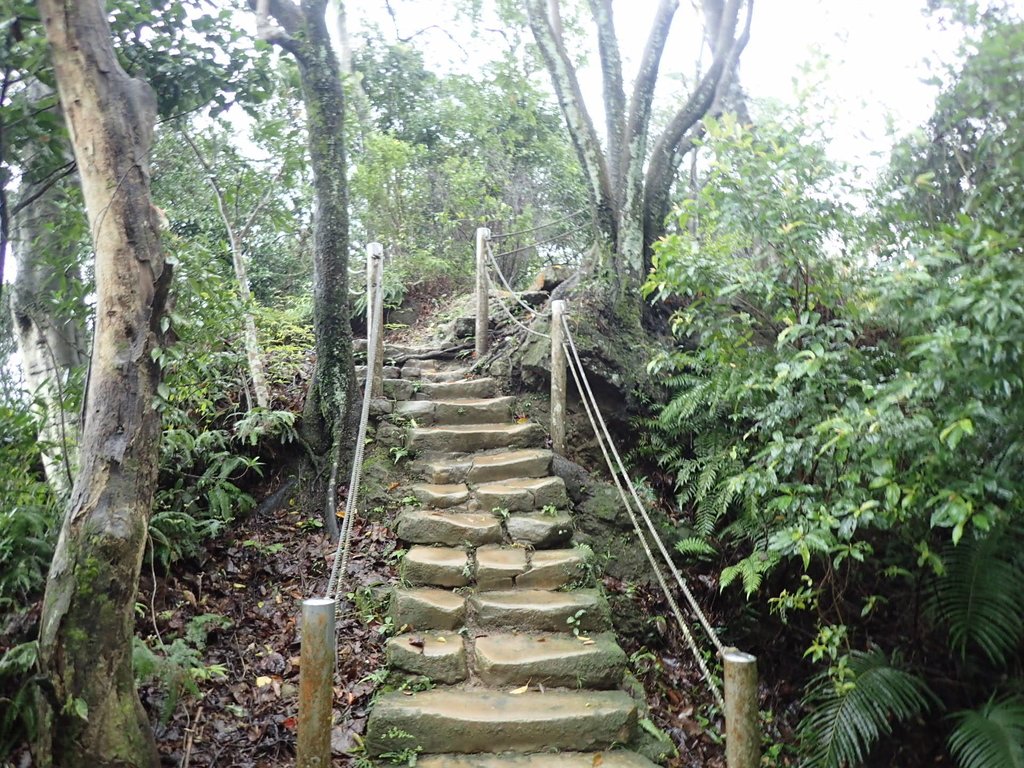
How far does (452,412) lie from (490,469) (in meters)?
0.95

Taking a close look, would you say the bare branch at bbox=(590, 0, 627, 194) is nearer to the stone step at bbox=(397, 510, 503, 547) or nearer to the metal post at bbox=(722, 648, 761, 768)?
the stone step at bbox=(397, 510, 503, 547)

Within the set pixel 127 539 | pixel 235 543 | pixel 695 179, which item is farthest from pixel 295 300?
pixel 695 179

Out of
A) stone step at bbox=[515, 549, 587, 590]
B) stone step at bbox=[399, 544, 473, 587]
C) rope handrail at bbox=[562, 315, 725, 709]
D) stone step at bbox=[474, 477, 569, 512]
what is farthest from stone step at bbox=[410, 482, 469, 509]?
rope handrail at bbox=[562, 315, 725, 709]

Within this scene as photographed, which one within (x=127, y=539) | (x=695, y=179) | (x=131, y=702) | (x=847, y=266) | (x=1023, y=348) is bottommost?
(x=131, y=702)

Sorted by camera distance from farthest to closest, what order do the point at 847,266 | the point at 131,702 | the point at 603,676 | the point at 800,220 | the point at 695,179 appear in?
1. the point at 695,179
2. the point at 847,266
3. the point at 800,220
4. the point at 603,676
5. the point at 131,702

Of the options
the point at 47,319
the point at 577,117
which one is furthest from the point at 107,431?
the point at 577,117

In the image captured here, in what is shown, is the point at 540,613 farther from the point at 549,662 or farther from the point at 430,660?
the point at 430,660

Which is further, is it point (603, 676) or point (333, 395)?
point (333, 395)

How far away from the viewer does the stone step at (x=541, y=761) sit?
3.45 meters

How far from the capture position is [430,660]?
394 centimetres

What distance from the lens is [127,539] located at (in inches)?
117

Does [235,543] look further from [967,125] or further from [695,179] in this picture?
[695,179]

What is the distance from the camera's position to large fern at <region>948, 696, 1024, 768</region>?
3332 millimetres

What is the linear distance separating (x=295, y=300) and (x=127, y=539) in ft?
22.5
